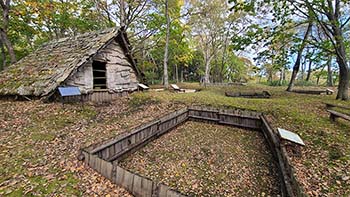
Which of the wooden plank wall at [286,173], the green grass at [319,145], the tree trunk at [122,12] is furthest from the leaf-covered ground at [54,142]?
the tree trunk at [122,12]

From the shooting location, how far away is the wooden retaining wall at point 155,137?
9.34 feet

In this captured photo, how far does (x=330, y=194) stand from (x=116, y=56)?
1088 cm

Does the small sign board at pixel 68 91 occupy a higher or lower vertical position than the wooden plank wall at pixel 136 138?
higher

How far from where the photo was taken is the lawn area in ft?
10.2

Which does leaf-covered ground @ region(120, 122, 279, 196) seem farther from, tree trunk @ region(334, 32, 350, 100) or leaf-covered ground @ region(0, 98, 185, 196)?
tree trunk @ region(334, 32, 350, 100)

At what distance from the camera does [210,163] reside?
4.82 meters

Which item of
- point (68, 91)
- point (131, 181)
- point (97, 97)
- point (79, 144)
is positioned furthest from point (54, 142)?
point (97, 97)

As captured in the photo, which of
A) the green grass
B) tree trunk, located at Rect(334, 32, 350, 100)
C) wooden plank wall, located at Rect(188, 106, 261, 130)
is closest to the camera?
the green grass

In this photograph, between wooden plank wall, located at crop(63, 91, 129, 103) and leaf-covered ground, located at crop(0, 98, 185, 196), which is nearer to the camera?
leaf-covered ground, located at crop(0, 98, 185, 196)

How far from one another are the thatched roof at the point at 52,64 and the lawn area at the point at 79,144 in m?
0.87

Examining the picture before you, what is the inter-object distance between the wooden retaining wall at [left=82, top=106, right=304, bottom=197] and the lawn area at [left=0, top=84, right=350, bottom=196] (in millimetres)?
245

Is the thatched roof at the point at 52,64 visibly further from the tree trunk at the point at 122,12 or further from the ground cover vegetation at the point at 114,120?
the tree trunk at the point at 122,12

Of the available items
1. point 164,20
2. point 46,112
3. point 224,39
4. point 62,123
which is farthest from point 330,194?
point 224,39

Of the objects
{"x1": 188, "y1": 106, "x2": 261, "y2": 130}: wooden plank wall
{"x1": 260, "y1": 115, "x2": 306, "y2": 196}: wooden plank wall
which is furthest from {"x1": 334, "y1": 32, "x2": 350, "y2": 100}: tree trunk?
{"x1": 260, "y1": 115, "x2": 306, "y2": 196}: wooden plank wall
